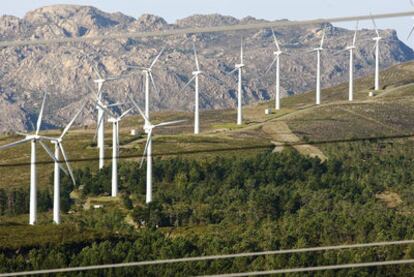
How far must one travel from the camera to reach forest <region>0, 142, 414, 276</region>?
415 feet

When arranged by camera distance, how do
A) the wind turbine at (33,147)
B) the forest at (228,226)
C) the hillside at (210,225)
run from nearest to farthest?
the forest at (228,226) → the wind turbine at (33,147) → the hillside at (210,225)

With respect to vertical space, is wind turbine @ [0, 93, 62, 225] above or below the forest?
above

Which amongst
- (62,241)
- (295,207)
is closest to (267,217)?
(295,207)

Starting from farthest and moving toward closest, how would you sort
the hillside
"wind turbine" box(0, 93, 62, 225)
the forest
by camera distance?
the hillside → "wind turbine" box(0, 93, 62, 225) → the forest

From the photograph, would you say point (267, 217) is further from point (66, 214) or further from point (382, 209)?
point (66, 214)

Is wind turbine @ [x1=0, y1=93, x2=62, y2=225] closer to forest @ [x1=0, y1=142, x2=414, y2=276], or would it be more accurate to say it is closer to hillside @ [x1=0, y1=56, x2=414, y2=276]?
hillside @ [x1=0, y1=56, x2=414, y2=276]

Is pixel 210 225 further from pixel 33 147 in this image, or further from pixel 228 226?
pixel 33 147

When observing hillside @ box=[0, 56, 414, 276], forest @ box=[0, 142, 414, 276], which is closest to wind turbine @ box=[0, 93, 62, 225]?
hillside @ box=[0, 56, 414, 276]

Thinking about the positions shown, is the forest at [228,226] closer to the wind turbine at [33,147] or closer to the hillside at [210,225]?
the hillside at [210,225]

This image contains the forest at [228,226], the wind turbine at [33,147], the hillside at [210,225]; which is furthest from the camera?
the hillside at [210,225]

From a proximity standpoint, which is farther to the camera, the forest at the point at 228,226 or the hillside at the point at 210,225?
the hillside at the point at 210,225

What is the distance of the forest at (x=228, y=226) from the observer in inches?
4975

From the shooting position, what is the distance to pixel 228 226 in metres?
158

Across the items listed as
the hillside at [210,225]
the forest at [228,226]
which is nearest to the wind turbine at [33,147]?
the hillside at [210,225]
